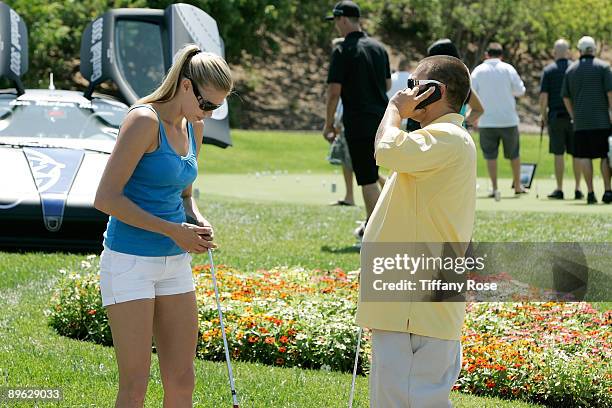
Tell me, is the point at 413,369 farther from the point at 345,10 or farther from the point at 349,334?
the point at 345,10

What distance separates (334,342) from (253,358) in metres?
0.52

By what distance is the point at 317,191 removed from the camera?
18781 mm

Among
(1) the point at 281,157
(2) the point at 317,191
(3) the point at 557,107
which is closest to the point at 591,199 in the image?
(3) the point at 557,107

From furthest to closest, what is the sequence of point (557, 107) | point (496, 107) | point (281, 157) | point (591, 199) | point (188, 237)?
point (281, 157) < point (557, 107) < point (496, 107) < point (591, 199) < point (188, 237)

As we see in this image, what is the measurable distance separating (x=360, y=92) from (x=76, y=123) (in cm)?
293

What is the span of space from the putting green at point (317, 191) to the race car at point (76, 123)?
4.63 m

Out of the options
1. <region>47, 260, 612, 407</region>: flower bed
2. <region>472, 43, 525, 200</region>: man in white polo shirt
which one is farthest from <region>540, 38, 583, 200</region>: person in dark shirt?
<region>47, 260, 612, 407</region>: flower bed

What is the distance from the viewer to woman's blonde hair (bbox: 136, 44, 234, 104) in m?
4.75

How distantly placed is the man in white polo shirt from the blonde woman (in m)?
11.9

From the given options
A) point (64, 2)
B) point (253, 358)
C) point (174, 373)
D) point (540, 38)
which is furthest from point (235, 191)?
point (540, 38)

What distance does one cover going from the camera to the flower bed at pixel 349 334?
6531 mm

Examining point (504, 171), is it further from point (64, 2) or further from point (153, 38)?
point (64, 2)

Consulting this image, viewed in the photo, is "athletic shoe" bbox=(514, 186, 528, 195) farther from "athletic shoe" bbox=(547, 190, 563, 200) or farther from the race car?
the race car

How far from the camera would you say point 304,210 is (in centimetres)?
1496
